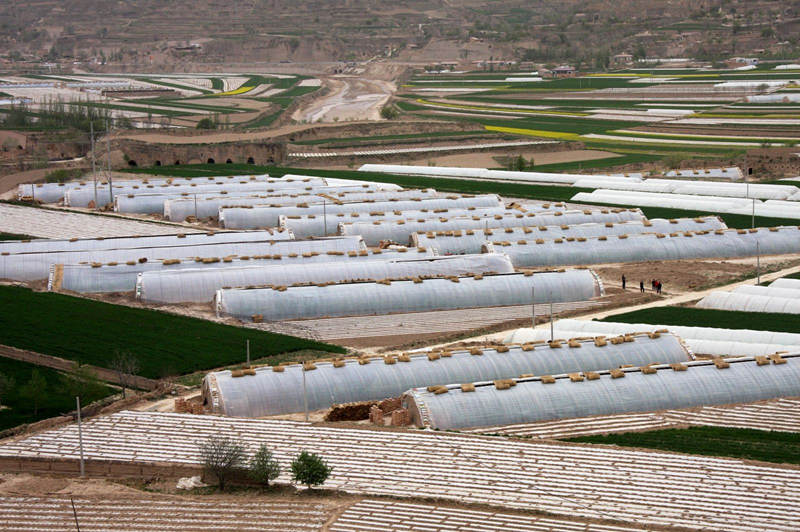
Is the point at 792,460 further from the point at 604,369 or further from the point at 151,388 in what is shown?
the point at 151,388

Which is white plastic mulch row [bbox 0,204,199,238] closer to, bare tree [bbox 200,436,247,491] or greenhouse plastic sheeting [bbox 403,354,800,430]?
greenhouse plastic sheeting [bbox 403,354,800,430]

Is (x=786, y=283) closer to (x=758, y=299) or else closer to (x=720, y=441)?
(x=758, y=299)

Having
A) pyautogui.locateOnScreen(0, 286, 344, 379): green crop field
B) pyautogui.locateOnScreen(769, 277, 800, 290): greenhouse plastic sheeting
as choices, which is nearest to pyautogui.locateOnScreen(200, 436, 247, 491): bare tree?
pyautogui.locateOnScreen(0, 286, 344, 379): green crop field

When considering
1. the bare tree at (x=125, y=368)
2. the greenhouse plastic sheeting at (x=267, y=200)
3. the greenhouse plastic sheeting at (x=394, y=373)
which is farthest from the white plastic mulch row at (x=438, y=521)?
the greenhouse plastic sheeting at (x=267, y=200)

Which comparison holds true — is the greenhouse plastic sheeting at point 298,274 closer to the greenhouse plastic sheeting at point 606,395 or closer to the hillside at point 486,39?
the greenhouse plastic sheeting at point 606,395

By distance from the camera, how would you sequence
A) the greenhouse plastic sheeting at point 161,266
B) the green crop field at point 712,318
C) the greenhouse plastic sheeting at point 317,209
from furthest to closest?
1. the greenhouse plastic sheeting at point 317,209
2. the greenhouse plastic sheeting at point 161,266
3. the green crop field at point 712,318
